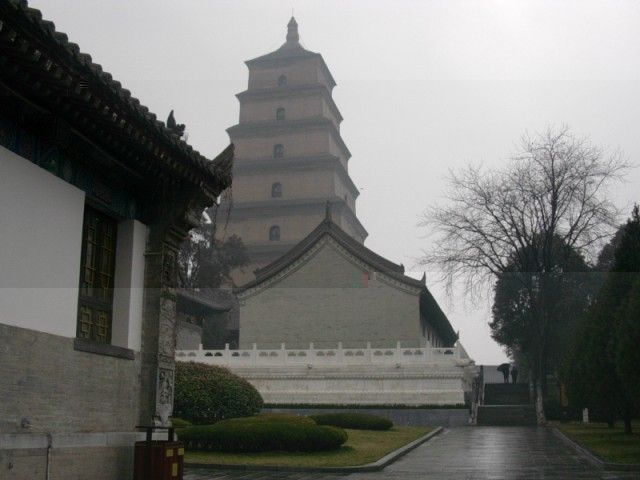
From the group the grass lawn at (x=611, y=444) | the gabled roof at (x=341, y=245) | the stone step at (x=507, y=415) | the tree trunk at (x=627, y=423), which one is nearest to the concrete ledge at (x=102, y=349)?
the grass lawn at (x=611, y=444)

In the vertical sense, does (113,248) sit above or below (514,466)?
above

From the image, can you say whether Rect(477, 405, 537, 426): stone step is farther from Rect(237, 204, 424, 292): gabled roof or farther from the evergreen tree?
the evergreen tree

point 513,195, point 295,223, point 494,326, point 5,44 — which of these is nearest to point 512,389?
point 494,326

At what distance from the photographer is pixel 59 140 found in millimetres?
8672

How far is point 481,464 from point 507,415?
17550 mm

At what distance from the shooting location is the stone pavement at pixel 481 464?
1308 centimetres

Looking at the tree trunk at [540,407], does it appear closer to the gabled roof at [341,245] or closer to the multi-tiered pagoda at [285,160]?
the gabled roof at [341,245]

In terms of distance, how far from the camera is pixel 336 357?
3209 cm

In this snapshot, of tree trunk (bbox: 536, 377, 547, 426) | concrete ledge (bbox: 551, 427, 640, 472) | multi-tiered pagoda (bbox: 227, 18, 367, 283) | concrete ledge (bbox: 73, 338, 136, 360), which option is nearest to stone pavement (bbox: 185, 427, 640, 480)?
concrete ledge (bbox: 551, 427, 640, 472)

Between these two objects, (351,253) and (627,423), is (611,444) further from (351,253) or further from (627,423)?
(351,253)

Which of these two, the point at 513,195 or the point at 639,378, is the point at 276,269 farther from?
the point at 639,378

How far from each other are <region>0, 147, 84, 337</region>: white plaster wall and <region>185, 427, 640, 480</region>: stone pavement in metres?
4.84

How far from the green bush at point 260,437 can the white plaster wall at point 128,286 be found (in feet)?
20.5

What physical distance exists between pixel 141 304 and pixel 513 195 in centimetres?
2378
